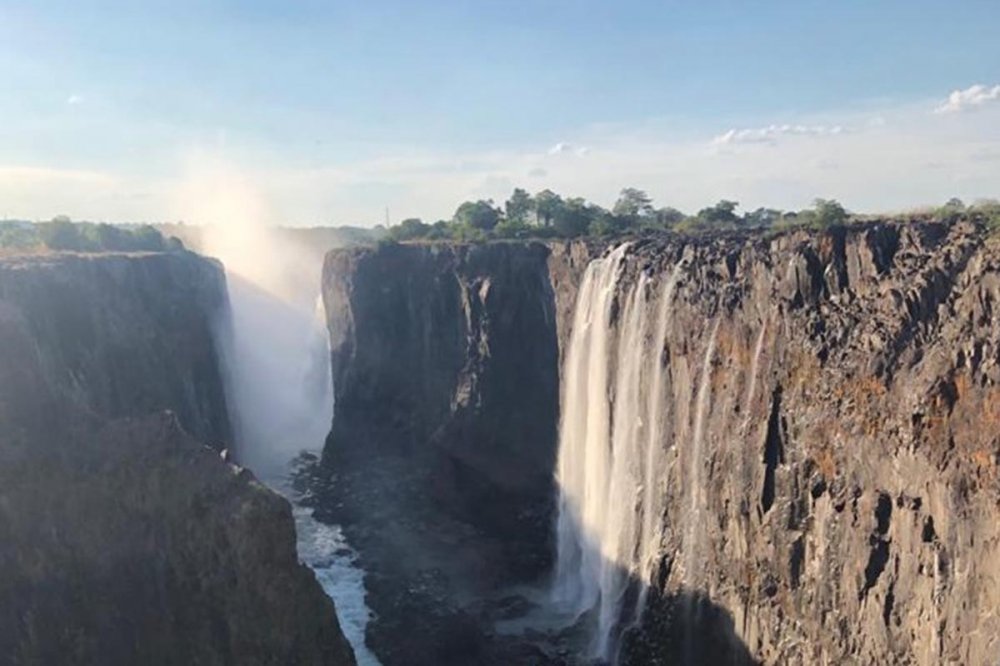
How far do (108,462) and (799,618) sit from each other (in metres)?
19.1

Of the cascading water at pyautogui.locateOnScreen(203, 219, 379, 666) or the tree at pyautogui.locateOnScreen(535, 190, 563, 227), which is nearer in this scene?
the cascading water at pyautogui.locateOnScreen(203, 219, 379, 666)

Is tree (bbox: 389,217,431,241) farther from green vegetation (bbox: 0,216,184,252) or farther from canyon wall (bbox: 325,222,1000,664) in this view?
canyon wall (bbox: 325,222,1000,664)

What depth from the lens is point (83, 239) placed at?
69.8 m

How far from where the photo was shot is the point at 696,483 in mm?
32906

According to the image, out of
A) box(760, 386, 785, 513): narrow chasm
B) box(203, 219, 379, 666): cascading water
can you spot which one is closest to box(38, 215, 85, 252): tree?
box(203, 219, 379, 666): cascading water

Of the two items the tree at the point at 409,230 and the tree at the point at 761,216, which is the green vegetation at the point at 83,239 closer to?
the tree at the point at 409,230

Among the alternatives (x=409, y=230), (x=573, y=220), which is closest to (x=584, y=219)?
(x=573, y=220)

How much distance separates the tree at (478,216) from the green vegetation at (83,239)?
25197mm

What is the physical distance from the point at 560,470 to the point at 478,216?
41435 millimetres

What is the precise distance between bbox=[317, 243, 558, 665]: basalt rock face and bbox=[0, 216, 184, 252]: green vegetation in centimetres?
1973

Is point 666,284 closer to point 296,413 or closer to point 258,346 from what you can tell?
point 296,413

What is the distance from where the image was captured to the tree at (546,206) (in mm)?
88244

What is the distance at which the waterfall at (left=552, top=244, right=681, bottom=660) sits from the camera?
36.0m

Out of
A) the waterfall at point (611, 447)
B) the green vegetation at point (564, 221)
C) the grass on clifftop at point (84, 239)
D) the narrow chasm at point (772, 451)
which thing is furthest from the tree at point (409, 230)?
the narrow chasm at point (772, 451)
